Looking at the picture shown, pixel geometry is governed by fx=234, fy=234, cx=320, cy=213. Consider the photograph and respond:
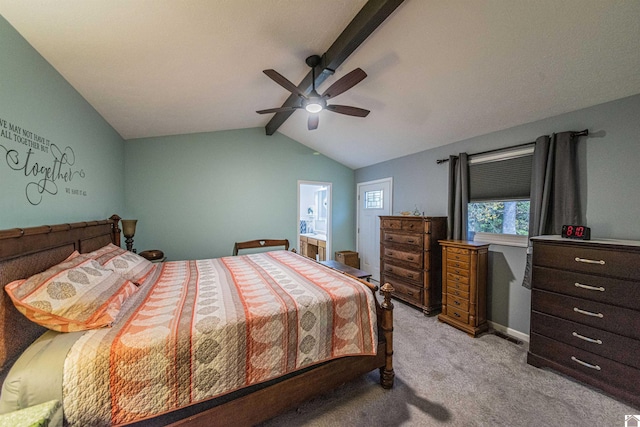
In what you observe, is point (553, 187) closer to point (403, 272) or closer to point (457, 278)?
point (457, 278)

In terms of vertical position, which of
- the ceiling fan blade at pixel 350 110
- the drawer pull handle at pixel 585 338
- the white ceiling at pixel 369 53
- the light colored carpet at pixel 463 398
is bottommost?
the light colored carpet at pixel 463 398

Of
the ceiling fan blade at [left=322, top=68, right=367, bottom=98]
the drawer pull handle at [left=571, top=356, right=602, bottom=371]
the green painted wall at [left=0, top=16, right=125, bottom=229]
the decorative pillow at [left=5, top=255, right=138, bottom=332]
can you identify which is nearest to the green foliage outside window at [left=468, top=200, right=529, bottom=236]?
the drawer pull handle at [left=571, top=356, right=602, bottom=371]

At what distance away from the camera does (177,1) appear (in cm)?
140

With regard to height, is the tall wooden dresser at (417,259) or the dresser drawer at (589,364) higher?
the tall wooden dresser at (417,259)

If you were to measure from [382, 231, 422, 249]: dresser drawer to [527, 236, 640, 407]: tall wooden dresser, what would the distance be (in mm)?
1249

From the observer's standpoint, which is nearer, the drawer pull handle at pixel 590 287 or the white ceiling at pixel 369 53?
the white ceiling at pixel 369 53

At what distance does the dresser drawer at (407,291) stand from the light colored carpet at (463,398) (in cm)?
93

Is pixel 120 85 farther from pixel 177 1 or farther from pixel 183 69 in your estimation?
pixel 177 1

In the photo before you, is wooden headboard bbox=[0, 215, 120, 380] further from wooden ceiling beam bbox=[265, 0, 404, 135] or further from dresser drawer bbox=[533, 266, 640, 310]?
dresser drawer bbox=[533, 266, 640, 310]

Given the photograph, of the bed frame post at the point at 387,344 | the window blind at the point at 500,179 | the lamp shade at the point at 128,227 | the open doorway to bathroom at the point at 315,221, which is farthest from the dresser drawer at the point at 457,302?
the lamp shade at the point at 128,227

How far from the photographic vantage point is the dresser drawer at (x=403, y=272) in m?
3.23

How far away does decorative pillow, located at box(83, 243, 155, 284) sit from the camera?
6.21ft

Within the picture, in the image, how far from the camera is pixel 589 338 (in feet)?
5.97

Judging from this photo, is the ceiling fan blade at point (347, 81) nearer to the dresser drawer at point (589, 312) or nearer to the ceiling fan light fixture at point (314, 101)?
the ceiling fan light fixture at point (314, 101)
